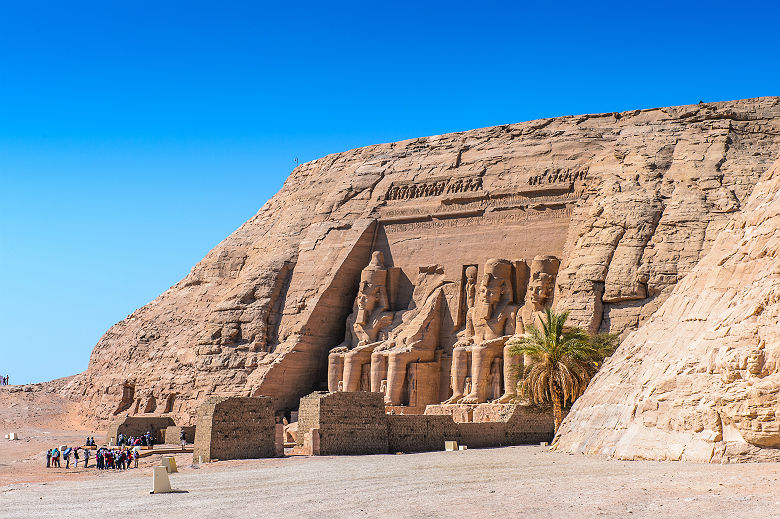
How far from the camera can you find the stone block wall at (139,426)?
29.7m

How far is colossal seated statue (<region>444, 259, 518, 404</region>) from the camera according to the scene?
96.2ft

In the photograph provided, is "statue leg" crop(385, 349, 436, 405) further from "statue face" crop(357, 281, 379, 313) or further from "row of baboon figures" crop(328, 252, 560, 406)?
"statue face" crop(357, 281, 379, 313)

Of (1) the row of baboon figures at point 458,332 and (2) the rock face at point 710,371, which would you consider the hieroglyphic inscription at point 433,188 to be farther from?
(2) the rock face at point 710,371

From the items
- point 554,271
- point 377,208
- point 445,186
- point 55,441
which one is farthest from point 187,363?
point 554,271

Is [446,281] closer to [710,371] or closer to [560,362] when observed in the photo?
[560,362]

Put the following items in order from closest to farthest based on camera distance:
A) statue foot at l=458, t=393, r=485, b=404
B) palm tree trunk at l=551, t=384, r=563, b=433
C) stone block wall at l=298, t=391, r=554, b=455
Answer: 1. stone block wall at l=298, t=391, r=554, b=455
2. palm tree trunk at l=551, t=384, r=563, b=433
3. statue foot at l=458, t=393, r=485, b=404

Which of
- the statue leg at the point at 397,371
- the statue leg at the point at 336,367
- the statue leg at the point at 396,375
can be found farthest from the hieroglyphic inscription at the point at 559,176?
the statue leg at the point at 336,367

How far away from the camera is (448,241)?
3334 cm

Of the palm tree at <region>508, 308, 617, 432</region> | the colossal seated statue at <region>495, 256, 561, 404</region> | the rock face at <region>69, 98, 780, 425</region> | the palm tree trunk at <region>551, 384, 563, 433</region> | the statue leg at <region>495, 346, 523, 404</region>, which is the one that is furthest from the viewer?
the colossal seated statue at <region>495, 256, 561, 404</region>

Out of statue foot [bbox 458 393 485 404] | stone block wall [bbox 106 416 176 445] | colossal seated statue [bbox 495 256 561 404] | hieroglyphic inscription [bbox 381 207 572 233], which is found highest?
hieroglyphic inscription [bbox 381 207 572 233]

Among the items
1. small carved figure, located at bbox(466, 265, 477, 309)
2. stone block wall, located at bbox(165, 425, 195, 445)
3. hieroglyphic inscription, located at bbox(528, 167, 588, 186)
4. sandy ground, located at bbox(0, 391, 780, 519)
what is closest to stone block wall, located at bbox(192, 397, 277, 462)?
sandy ground, located at bbox(0, 391, 780, 519)

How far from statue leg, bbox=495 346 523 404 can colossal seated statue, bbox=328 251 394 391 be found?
518cm

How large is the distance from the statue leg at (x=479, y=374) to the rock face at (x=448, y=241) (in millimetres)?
408

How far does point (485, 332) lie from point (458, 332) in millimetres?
1411
